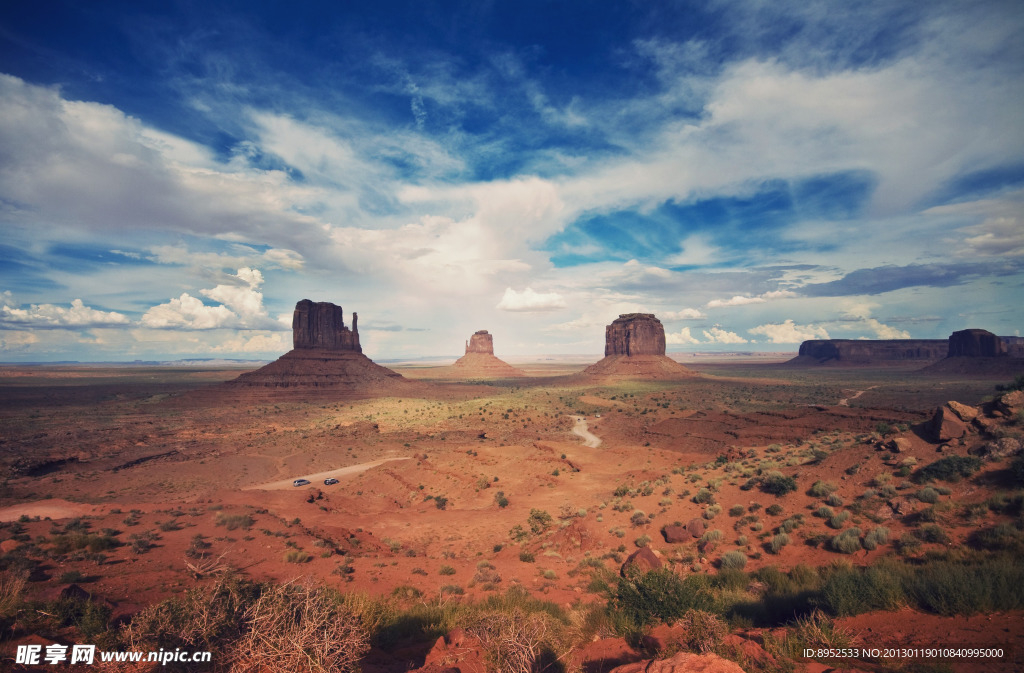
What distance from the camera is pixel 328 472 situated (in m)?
33.7

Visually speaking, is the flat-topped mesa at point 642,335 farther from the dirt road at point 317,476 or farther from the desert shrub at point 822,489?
the desert shrub at point 822,489

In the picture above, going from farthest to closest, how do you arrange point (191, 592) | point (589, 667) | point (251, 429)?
point (251, 429) → point (589, 667) → point (191, 592)

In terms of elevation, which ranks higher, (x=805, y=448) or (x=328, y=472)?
(x=805, y=448)

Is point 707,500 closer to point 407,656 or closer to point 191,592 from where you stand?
point 407,656

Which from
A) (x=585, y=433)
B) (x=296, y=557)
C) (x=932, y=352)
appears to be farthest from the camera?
(x=932, y=352)

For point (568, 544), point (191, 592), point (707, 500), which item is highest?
point (191, 592)

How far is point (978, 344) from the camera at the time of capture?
10638 cm

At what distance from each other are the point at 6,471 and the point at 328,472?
23.6 metres

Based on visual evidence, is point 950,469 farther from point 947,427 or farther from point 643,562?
point 643,562

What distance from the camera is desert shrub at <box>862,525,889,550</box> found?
416 inches

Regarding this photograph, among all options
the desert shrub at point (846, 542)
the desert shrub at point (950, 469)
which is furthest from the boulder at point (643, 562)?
the desert shrub at point (950, 469)

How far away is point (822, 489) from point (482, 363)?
154 metres

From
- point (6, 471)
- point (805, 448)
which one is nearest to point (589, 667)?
point (805, 448)

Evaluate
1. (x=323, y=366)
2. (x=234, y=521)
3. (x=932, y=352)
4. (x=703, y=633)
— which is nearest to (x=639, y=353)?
(x=323, y=366)
